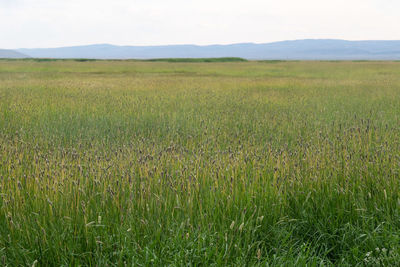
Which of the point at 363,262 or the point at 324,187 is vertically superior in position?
the point at 324,187

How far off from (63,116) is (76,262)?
750 centimetres

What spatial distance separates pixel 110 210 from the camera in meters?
3.78

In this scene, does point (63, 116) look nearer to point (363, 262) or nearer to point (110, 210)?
point (110, 210)

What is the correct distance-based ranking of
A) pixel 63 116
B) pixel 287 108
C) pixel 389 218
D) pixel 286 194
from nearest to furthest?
pixel 389 218 < pixel 286 194 < pixel 63 116 < pixel 287 108

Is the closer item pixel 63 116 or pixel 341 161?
pixel 341 161

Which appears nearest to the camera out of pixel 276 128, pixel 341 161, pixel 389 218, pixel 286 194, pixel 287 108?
pixel 389 218

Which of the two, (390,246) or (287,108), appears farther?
(287,108)

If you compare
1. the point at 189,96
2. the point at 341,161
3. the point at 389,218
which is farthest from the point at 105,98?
the point at 389,218

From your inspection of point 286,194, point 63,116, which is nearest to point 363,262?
point 286,194

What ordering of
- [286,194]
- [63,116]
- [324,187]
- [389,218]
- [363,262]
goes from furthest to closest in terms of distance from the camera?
1. [63,116]
2. [324,187]
3. [286,194]
4. [389,218]
5. [363,262]

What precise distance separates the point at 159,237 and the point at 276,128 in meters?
6.14

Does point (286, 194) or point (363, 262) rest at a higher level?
point (286, 194)

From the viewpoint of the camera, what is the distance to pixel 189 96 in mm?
14117

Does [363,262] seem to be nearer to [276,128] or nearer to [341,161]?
[341,161]
